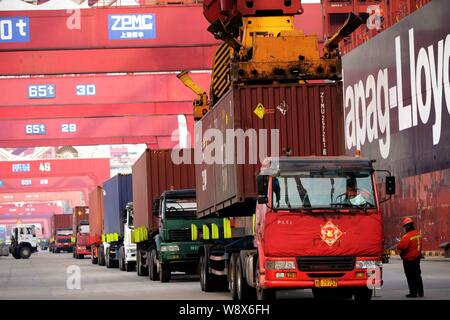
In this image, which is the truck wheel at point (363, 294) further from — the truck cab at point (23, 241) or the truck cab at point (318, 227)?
the truck cab at point (23, 241)

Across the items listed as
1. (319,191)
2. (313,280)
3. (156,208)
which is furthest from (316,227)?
(156,208)

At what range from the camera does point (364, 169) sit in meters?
17.6

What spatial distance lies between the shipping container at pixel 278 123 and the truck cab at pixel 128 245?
16416 millimetres

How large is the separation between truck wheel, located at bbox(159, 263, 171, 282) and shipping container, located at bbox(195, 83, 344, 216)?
23.6 feet

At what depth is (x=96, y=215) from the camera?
51.2 meters

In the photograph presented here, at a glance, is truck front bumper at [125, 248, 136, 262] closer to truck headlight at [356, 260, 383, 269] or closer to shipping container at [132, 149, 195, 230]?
shipping container at [132, 149, 195, 230]

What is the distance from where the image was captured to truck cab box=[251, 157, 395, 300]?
1730 centimetres

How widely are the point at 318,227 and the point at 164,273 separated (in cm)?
1120

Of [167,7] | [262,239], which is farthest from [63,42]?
[262,239]

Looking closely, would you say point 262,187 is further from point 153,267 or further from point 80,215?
point 80,215

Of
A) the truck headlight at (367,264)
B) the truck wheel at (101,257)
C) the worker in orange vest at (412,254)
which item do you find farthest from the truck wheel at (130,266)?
the truck headlight at (367,264)

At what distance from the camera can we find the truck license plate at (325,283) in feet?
56.8

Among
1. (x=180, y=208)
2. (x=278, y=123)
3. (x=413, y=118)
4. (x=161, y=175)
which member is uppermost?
(x=413, y=118)

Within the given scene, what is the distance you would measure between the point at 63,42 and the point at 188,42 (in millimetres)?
4076
